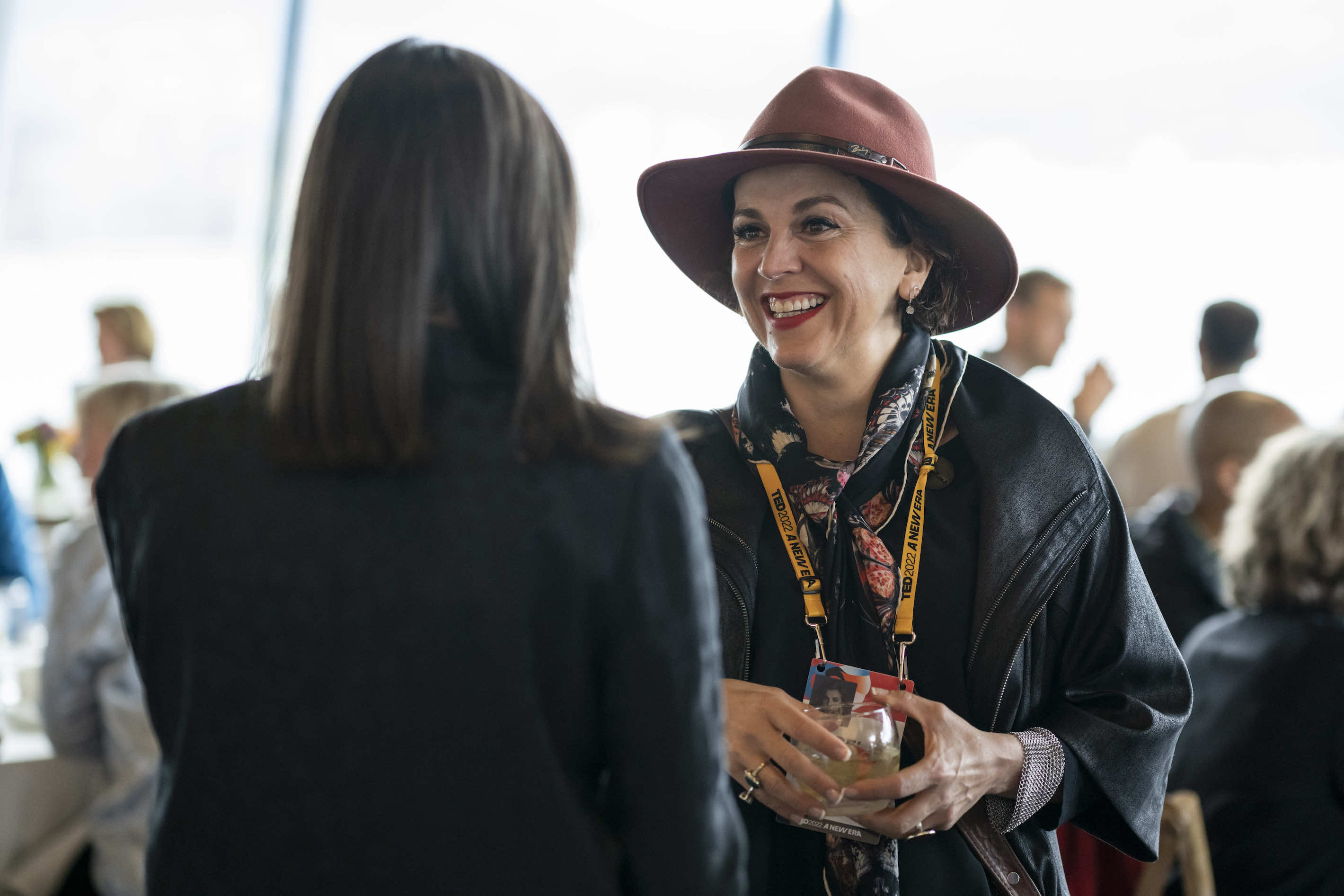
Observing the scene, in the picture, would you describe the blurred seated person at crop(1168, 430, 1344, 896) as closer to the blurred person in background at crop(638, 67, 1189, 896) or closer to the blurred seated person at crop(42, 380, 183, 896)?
the blurred person in background at crop(638, 67, 1189, 896)

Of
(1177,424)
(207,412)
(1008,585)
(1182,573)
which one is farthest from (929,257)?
(1177,424)

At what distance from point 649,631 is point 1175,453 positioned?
345 cm

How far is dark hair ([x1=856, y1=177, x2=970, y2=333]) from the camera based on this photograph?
141 cm

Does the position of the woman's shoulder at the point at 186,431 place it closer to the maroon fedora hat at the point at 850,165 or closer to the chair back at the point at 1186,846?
→ the maroon fedora hat at the point at 850,165

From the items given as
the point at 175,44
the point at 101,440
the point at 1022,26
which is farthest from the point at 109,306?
the point at 1022,26

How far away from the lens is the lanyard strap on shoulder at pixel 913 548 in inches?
49.7

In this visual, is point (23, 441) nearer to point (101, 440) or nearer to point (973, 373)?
point (101, 440)

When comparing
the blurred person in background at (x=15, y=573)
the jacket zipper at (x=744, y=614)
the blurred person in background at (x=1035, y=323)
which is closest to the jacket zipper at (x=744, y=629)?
the jacket zipper at (x=744, y=614)

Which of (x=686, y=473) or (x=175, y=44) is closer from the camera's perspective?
(x=686, y=473)

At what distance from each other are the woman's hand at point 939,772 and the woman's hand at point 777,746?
4 centimetres

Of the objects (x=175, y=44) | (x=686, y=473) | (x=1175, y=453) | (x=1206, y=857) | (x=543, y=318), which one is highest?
(x=175, y=44)

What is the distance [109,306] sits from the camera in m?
4.62

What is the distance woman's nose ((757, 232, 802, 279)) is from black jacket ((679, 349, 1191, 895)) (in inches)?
9.1

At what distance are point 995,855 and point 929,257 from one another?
0.73m
